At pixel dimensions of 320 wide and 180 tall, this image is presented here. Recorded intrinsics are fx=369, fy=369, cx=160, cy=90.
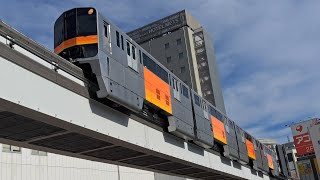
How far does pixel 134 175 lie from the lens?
1633 inches

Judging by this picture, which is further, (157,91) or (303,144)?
(303,144)

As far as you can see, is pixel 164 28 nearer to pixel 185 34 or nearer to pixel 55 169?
pixel 185 34

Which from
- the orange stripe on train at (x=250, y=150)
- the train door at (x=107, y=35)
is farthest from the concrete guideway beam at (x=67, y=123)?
the orange stripe on train at (x=250, y=150)

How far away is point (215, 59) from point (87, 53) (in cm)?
7877

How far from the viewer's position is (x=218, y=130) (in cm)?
2980

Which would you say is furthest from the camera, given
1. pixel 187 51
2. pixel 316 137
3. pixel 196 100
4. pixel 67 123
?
pixel 316 137

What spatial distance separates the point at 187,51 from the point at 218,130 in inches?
2204

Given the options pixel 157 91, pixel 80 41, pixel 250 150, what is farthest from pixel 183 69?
pixel 80 41

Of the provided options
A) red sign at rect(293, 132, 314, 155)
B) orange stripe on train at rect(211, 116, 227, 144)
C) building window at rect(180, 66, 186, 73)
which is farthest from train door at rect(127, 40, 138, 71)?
red sign at rect(293, 132, 314, 155)

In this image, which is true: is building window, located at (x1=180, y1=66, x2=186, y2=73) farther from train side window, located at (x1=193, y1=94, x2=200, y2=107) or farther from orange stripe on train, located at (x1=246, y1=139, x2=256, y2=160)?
train side window, located at (x1=193, y1=94, x2=200, y2=107)

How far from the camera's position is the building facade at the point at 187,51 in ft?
275

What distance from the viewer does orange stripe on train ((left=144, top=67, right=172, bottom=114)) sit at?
19.0 metres

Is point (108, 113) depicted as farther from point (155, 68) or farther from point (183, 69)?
point (183, 69)

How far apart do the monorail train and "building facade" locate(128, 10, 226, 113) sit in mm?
56300
